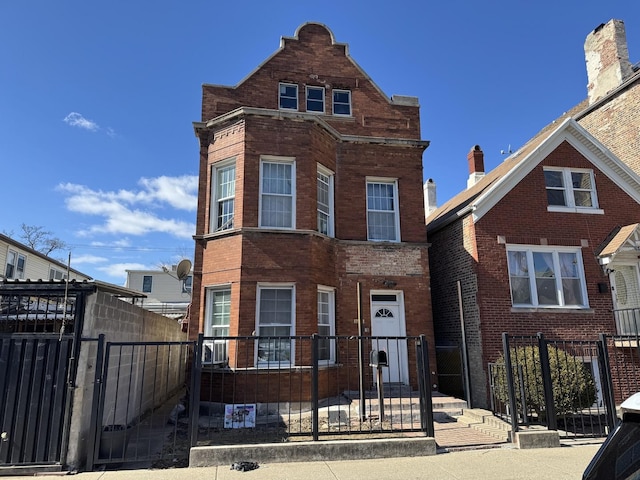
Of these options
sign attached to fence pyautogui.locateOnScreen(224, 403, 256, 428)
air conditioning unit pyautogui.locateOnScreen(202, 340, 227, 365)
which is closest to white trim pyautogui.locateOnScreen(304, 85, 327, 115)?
air conditioning unit pyautogui.locateOnScreen(202, 340, 227, 365)

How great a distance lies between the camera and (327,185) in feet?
42.4

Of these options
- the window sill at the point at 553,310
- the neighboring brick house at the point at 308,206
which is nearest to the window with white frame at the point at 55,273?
the neighboring brick house at the point at 308,206

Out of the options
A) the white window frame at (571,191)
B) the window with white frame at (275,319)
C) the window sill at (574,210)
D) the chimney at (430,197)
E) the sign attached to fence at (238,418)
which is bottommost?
the sign attached to fence at (238,418)

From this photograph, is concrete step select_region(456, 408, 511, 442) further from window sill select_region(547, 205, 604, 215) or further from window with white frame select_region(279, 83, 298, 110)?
window with white frame select_region(279, 83, 298, 110)

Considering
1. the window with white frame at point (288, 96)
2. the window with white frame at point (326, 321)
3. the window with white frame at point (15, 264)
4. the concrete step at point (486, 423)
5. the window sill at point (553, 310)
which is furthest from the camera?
the window with white frame at point (15, 264)

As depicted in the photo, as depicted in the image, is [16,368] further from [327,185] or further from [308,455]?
[327,185]

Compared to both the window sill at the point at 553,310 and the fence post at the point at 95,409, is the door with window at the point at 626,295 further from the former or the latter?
the fence post at the point at 95,409

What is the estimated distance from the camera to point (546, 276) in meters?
12.2

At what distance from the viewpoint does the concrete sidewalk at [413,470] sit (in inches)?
234

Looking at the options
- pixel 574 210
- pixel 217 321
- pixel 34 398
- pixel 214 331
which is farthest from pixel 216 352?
pixel 574 210

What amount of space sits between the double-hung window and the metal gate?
33395mm

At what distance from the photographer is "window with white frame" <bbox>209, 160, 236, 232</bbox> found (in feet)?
38.9

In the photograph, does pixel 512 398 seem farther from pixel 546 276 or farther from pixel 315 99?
pixel 315 99

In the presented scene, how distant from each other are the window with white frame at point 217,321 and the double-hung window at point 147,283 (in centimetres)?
2934
